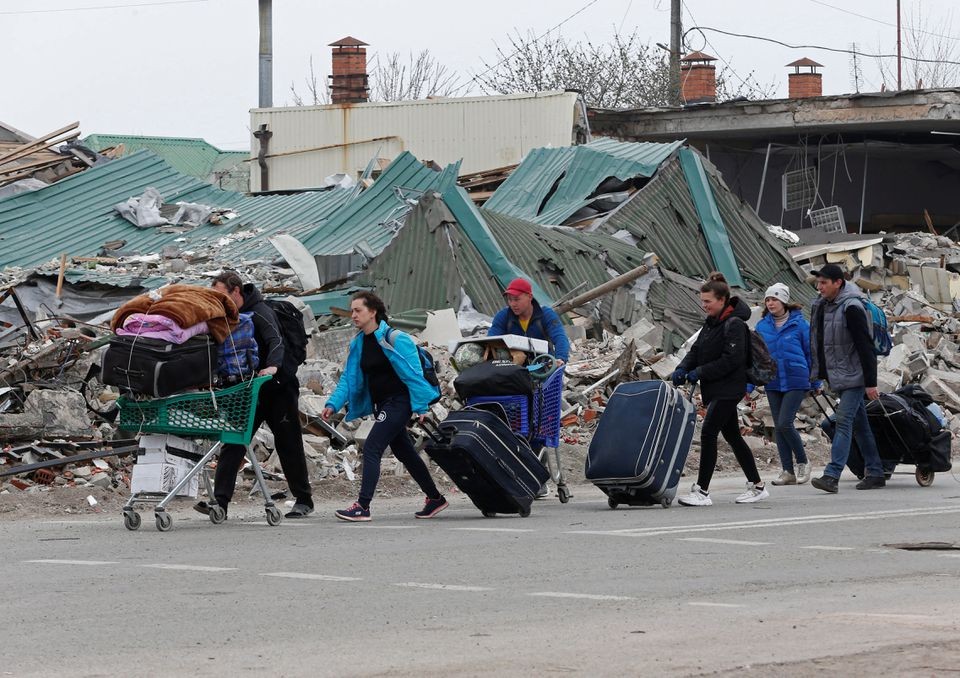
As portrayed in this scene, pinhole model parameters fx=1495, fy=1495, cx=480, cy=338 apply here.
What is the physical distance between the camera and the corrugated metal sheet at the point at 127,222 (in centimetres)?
2556

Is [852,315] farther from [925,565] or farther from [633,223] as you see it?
[633,223]

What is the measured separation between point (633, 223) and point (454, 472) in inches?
562

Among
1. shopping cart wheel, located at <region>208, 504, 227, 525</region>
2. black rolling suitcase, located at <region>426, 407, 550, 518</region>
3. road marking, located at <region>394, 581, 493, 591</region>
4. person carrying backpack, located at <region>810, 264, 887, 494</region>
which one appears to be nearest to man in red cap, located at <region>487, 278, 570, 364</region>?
black rolling suitcase, located at <region>426, 407, 550, 518</region>

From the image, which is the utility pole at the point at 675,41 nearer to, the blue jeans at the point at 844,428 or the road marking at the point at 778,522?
the blue jeans at the point at 844,428

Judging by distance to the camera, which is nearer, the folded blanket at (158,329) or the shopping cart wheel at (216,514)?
the folded blanket at (158,329)

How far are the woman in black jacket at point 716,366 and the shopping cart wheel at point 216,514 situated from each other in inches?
146

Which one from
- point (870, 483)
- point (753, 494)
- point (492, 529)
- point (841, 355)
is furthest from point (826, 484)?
Answer: point (492, 529)

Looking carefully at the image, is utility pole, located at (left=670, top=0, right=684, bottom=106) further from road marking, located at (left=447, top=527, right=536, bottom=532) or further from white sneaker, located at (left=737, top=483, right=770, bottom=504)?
road marking, located at (left=447, top=527, right=536, bottom=532)

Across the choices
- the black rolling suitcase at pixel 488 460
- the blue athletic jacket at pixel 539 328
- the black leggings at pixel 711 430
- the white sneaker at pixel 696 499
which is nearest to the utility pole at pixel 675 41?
the blue athletic jacket at pixel 539 328

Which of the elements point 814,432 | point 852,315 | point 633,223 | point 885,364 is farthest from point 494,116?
point 852,315

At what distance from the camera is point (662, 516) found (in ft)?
37.5

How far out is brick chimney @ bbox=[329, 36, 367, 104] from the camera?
38719 mm

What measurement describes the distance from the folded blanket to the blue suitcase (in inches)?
131

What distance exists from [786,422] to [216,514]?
5.46 m
